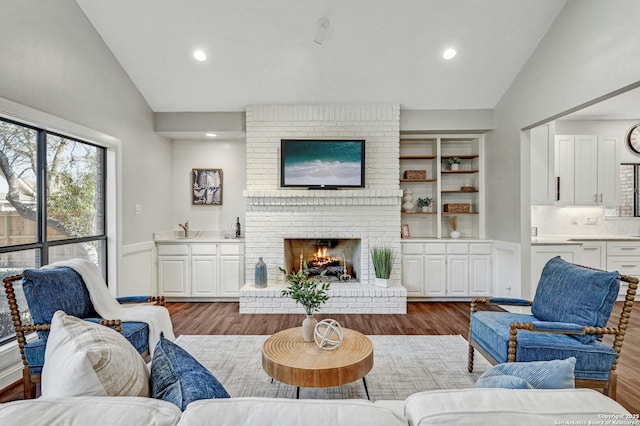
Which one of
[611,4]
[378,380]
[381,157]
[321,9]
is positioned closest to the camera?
[378,380]

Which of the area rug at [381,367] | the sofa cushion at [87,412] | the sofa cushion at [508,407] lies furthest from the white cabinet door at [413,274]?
the sofa cushion at [87,412]

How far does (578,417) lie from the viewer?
78 cm

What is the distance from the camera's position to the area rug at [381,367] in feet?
7.59

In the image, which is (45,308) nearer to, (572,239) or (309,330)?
(309,330)

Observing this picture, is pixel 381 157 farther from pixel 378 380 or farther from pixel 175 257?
pixel 175 257

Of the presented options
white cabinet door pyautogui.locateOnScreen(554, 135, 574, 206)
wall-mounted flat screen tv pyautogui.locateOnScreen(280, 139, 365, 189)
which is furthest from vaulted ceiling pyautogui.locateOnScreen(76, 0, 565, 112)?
white cabinet door pyautogui.locateOnScreen(554, 135, 574, 206)

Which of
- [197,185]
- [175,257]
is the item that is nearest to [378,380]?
[175,257]

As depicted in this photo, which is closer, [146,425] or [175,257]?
[146,425]

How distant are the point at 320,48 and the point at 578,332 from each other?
136 inches

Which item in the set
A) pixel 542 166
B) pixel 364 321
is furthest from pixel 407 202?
pixel 364 321

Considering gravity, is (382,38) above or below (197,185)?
above

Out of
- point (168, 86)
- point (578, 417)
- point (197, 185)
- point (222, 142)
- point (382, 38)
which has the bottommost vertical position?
point (578, 417)

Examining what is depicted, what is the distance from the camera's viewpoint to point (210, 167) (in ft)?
16.7

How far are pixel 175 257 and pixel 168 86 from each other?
226 centimetres
